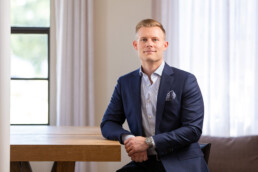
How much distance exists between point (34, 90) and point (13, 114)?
339 millimetres

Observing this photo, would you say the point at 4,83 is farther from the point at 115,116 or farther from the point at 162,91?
the point at 115,116

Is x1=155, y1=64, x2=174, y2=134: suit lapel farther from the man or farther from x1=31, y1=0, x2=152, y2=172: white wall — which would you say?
x1=31, y1=0, x2=152, y2=172: white wall

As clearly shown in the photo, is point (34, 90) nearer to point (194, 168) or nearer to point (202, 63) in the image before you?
point (202, 63)

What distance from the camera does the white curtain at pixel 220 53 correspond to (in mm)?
3861

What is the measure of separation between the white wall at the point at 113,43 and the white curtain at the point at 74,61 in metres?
0.12

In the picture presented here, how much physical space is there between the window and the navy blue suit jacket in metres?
2.06

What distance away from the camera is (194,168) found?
6.91 feet

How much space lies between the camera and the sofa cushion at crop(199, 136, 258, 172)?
125 inches

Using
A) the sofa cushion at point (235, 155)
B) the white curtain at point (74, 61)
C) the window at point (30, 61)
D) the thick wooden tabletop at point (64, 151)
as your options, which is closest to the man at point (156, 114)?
the thick wooden tabletop at point (64, 151)

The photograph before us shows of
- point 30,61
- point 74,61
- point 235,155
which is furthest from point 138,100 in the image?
point 30,61

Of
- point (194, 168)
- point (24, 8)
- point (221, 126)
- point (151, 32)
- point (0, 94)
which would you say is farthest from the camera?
point (24, 8)

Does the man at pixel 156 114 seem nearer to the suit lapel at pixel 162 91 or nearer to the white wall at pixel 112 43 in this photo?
the suit lapel at pixel 162 91

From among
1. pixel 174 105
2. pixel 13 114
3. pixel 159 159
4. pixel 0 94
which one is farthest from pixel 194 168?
pixel 13 114

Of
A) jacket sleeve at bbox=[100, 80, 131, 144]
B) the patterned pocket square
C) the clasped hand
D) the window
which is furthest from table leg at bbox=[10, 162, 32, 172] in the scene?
the window
